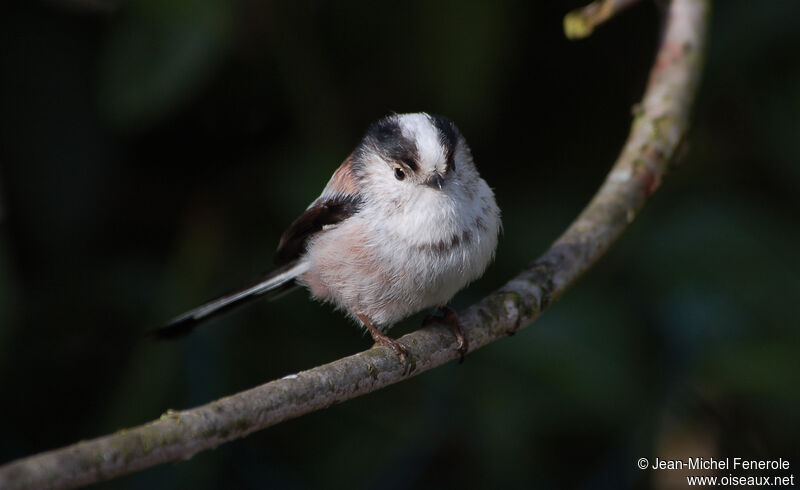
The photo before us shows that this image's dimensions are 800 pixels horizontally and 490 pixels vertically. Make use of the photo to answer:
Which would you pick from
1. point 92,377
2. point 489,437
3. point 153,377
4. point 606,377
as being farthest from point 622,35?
point 92,377

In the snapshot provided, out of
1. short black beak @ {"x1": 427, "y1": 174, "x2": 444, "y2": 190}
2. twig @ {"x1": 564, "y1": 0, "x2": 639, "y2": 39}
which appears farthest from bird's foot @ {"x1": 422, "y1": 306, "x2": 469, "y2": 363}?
twig @ {"x1": 564, "y1": 0, "x2": 639, "y2": 39}

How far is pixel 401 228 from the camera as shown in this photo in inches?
86.3

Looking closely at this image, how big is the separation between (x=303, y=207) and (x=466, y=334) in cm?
100

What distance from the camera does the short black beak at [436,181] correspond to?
2180 millimetres

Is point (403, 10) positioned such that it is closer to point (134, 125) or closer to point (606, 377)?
point (134, 125)

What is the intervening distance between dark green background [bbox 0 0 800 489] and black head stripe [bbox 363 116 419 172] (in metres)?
0.56

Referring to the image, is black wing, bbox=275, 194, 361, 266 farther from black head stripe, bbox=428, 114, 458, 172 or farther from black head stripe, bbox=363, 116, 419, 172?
black head stripe, bbox=428, 114, 458, 172

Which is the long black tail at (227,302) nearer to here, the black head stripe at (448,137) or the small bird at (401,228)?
the small bird at (401,228)

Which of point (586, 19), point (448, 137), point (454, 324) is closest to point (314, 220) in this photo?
point (448, 137)

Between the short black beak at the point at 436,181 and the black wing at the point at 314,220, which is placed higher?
the short black beak at the point at 436,181

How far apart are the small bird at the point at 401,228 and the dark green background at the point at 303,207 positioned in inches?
19.0

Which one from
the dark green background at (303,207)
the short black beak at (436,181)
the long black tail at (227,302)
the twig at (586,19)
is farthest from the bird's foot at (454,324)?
the twig at (586,19)

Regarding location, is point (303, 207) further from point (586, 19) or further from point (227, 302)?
point (586, 19)

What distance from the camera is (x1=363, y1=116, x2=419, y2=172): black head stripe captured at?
7.28 ft
